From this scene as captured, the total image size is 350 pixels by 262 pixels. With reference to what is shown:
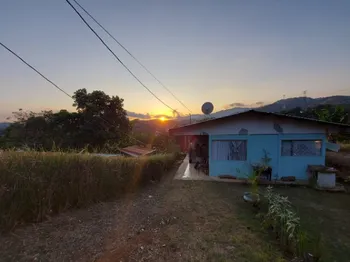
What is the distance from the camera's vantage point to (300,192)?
8.70 metres

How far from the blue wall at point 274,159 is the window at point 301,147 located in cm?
16

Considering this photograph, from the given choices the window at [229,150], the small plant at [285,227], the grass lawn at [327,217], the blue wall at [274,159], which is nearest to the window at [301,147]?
the blue wall at [274,159]

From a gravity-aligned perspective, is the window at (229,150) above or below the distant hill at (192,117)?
below

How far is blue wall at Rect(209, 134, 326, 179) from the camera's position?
34.6 feet

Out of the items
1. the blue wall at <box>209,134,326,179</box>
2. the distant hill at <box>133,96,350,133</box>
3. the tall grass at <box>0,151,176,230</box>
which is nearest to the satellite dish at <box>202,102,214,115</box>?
the distant hill at <box>133,96,350,133</box>

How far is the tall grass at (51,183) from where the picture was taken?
4703 mm

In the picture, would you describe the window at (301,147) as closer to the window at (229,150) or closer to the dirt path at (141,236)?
the window at (229,150)

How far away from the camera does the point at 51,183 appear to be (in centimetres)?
540

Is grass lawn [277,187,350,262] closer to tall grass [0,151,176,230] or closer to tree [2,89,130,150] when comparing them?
tall grass [0,151,176,230]

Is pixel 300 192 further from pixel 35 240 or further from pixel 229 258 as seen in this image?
pixel 35 240

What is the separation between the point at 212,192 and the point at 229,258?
15.3 feet

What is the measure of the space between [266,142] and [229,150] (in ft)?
6.05

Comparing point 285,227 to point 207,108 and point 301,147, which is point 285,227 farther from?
point 207,108

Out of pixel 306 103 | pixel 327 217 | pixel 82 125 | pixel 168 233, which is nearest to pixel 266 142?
pixel 327 217
